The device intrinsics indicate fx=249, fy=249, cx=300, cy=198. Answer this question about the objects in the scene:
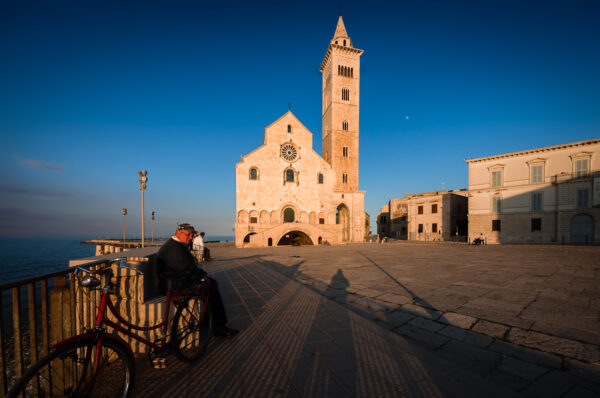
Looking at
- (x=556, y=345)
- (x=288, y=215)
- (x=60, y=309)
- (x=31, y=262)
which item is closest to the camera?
(x=60, y=309)

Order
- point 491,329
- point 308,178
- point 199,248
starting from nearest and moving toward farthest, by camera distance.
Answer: point 491,329 < point 199,248 < point 308,178

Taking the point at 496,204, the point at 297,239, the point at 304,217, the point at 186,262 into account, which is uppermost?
the point at 496,204

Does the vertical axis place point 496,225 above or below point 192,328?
below

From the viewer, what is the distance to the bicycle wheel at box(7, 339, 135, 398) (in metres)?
2.07

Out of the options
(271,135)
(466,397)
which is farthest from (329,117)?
(466,397)

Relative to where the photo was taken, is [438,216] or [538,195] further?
[438,216]

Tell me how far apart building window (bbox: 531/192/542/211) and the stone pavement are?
24.8m

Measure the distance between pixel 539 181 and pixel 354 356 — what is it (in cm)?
3215

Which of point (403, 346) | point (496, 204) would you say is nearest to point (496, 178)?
point (496, 204)

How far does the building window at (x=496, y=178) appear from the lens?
2695 centimetres

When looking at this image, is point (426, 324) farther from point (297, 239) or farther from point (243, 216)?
point (297, 239)

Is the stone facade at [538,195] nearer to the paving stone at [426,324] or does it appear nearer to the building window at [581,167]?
the building window at [581,167]

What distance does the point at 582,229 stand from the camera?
22.8m

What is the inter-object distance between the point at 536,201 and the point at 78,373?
34.1 metres
